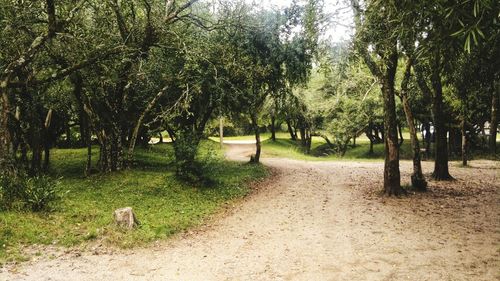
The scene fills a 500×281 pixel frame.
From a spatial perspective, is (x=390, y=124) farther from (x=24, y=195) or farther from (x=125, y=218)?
(x=24, y=195)

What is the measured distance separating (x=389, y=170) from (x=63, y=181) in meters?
12.7

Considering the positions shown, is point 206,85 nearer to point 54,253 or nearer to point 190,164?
point 190,164

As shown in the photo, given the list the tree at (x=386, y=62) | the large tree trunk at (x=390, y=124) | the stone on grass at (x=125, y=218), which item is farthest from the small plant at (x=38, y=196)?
the large tree trunk at (x=390, y=124)

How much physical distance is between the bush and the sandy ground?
299 centimetres

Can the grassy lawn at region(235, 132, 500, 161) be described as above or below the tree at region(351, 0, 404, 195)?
below

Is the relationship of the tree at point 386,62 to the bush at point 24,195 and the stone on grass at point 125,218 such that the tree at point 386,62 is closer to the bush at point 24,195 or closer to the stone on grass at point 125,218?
the stone on grass at point 125,218

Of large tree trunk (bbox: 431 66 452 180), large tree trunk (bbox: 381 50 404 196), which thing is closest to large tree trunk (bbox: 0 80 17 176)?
large tree trunk (bbox: 381 50 404 196)

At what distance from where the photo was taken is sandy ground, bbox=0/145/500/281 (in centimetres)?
809

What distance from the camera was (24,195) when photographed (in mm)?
11367

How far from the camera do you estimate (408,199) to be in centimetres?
1524

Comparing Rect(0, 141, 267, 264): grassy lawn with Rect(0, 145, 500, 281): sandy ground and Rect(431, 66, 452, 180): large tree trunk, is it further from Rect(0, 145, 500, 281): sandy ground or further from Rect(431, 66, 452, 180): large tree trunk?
Rect(431, 66, 452, 180): large tree trunk

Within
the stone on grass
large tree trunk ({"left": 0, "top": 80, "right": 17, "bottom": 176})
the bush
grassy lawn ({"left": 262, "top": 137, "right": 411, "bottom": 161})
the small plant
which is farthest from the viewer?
grassy lawn ({"left": 262, "top": 137, "right": 411, "bottom": 161})

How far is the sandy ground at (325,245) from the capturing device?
8086mm

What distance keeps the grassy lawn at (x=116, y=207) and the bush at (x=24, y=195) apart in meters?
0.36
